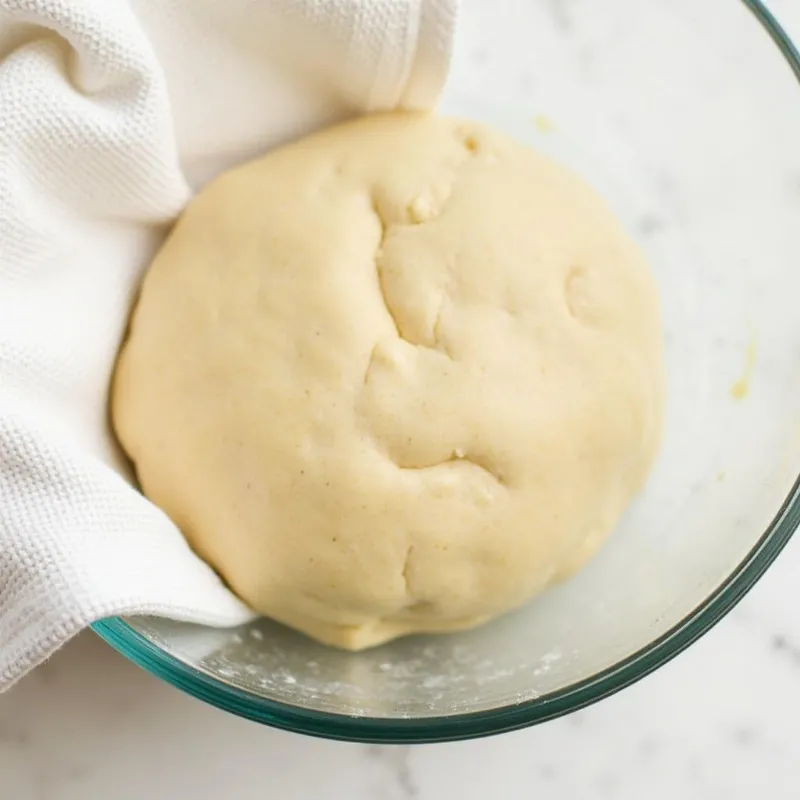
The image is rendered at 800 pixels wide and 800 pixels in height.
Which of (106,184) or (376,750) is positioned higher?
(106,184)

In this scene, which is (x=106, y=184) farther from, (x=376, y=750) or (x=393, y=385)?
(x=376, y=750)

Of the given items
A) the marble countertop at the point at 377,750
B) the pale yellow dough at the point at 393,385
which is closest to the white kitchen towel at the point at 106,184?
the pale yellow dough at the point at 393,385

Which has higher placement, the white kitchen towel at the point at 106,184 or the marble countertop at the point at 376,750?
the white kitchen towel at the point at 106,184

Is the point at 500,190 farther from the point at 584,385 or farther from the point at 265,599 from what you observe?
the point at 265,599

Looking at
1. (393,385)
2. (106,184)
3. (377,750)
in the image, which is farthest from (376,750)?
(106,184)

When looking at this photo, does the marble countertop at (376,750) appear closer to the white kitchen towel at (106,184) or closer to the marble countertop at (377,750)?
the marble countertop at (377,750)
